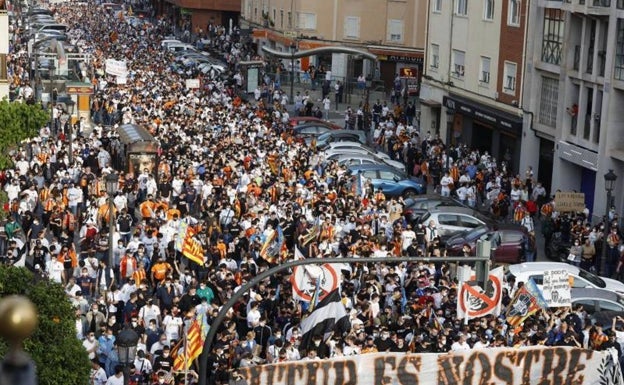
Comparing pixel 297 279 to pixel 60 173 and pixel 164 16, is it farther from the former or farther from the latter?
pixel 164 16

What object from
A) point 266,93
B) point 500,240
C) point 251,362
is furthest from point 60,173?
point 266,93

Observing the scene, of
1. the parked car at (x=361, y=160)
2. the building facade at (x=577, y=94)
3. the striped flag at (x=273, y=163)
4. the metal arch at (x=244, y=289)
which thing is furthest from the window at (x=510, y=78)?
the metal arch at (x=244, y=289)

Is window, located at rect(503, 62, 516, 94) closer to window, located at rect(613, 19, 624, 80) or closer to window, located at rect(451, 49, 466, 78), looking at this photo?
window, located at rect(451, 49, 466, 78)

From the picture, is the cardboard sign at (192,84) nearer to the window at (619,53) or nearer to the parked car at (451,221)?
the window at (619,53)

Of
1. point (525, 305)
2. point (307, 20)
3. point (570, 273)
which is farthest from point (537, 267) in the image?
point (307, 20)

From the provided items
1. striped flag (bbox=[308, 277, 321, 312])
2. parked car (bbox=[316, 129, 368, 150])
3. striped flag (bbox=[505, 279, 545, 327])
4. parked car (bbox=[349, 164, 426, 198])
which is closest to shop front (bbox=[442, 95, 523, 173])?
parked car (bbox=[316, 129, 368, 150])

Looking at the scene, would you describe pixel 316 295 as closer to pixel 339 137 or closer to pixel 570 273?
pixel 570 273

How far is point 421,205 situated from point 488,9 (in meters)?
16.4

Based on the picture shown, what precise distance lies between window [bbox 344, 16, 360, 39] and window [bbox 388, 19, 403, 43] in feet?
6.57

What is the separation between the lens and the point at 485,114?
156 ft

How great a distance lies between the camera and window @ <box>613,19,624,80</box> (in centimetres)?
3766

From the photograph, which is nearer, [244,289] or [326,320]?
[244,289]

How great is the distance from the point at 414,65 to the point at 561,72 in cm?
2918

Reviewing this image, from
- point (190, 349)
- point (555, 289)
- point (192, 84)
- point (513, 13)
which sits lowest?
point (190, 349)
